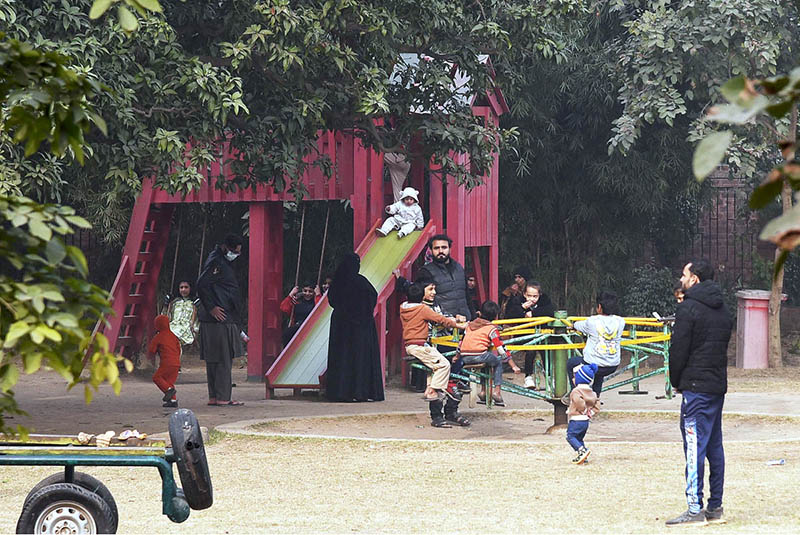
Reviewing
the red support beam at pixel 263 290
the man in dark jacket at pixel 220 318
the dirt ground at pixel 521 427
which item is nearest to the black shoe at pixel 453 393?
the dirt ground at pixel 521 427

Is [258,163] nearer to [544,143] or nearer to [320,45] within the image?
[320,45]

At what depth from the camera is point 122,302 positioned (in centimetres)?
1809

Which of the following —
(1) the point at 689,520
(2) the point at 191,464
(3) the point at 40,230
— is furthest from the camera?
(1) the point at 689,520

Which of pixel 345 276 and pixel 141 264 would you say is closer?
pixel 345 276

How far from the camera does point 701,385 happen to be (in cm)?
779

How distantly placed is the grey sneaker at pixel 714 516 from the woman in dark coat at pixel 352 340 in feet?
24.7

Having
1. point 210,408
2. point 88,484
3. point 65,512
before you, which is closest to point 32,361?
point 65,512

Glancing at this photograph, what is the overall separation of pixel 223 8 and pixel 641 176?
9629 millimetres

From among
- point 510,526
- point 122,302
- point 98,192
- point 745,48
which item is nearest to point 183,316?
point 122,302

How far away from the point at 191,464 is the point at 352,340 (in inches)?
315

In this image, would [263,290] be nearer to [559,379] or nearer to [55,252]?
[559,379]

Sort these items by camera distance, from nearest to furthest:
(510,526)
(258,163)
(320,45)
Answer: (510,526), (320,45), (258,163)

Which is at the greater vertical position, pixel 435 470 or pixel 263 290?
pixel 263 290

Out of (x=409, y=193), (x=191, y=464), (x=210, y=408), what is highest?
(x=409, y=193)
